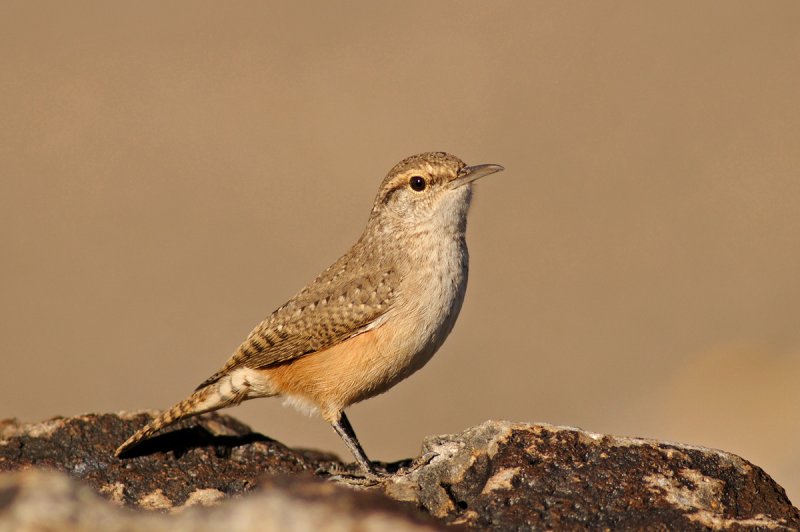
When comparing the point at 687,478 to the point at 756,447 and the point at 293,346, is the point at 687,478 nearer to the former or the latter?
the point at 293,346

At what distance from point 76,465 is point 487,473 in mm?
2759

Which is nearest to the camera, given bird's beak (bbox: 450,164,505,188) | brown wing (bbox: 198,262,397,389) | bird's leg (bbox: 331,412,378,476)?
bird's leg (bbox: 331,412,378,476)

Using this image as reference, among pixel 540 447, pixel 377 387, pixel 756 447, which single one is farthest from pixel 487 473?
pixel 756 447

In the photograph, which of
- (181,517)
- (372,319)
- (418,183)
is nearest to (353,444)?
(372,319)

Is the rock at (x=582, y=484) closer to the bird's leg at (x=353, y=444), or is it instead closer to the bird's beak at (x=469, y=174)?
the bird's leg at (x=353, y=444)

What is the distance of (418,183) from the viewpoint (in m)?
7.59

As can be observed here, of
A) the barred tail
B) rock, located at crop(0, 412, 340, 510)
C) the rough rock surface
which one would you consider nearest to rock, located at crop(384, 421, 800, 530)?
the rough rock surface

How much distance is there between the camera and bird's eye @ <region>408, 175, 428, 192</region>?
757cm

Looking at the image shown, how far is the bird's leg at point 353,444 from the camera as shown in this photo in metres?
6.83

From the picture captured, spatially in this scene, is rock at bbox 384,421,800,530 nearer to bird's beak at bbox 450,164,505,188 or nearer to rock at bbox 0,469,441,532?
rock at bbox 0,469,441,532

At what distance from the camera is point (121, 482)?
6.23m

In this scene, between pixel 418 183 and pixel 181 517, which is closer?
pixel 181 517

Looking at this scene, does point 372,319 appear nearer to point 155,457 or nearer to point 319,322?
point 319,322

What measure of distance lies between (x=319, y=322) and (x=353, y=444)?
875mm
